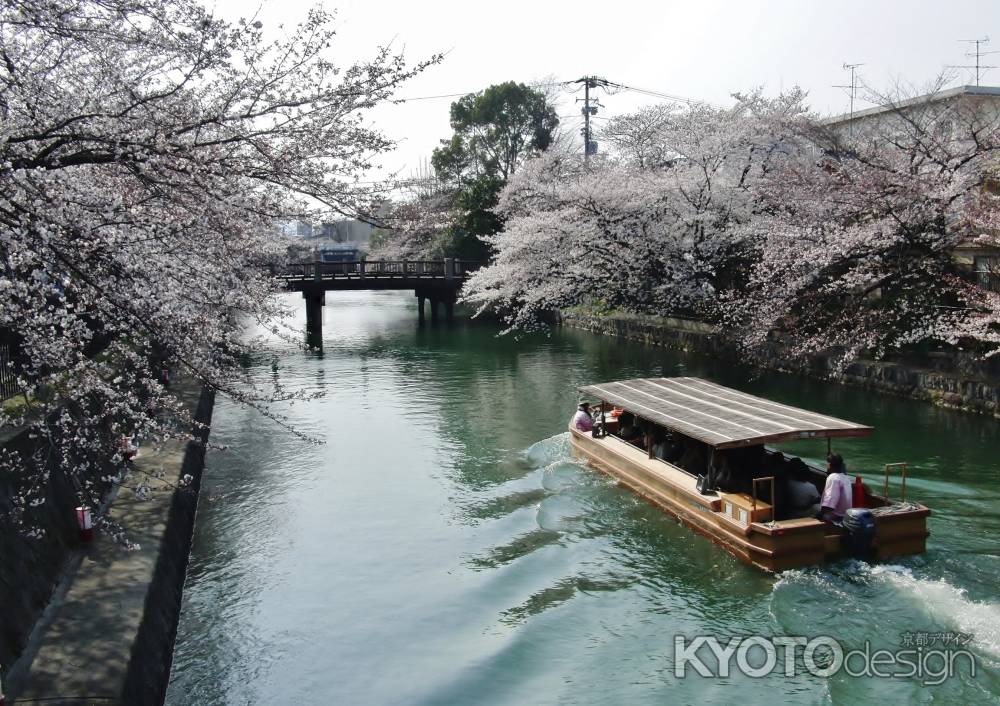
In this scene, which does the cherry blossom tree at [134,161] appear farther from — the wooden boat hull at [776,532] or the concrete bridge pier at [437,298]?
the concrete bridge pier at [437,298]

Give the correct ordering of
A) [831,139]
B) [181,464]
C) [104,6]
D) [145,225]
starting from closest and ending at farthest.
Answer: [104,6] < [145,225] < [181,464] < [831,139]

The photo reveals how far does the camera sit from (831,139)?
76.9ft

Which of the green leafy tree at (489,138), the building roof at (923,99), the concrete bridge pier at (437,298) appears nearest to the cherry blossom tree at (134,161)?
the building roof at (923,99)

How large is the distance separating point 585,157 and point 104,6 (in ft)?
131

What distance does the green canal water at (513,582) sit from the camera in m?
8.20

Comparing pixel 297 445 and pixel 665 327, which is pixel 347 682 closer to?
pixel 297 445

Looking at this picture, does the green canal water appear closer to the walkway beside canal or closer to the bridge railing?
the walkway beside canal

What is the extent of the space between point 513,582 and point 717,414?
4.33 metres

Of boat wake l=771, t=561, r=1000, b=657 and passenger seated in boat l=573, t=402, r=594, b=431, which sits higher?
passenger seated in boat l=573, t=402, r=594, b=431

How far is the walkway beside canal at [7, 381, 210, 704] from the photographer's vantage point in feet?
20.6

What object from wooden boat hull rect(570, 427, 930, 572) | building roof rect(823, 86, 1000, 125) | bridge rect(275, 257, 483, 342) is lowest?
wooden boat hull rect(570, 427, 930, 572)

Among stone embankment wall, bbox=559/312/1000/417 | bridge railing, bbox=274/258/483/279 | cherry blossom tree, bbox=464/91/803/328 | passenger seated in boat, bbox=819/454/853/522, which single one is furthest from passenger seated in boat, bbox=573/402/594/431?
bridge railing, bbox=274/258/483/279

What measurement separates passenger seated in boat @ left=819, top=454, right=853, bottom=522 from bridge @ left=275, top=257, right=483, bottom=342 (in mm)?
27317

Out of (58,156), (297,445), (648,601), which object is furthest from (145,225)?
(297,445)
